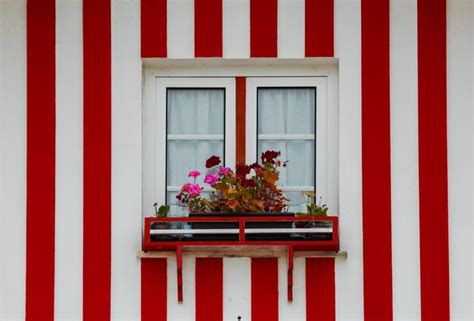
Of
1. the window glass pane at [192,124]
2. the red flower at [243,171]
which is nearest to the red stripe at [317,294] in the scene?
the red flower at [243,171]

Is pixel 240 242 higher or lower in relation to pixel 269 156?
lower

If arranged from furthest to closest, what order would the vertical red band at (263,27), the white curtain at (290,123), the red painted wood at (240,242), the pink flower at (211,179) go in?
the white curtain at (290,123) → the vertical red band at (263,27) → the pink flower at (211,179) → the red painted wood at (240,242)

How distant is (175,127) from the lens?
187 inches

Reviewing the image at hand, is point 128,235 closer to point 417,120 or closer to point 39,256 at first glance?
point 39,256

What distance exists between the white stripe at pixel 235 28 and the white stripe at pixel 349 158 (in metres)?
0.41

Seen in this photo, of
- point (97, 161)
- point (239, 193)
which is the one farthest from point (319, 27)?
point (97, 161)

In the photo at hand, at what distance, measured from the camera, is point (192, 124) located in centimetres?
476

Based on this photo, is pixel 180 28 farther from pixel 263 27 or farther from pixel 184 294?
pixel 184 294

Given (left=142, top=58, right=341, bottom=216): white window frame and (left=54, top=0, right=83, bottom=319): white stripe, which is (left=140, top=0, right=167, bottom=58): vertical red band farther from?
(left=54, top=0, right=83, bottom=319): white stripe

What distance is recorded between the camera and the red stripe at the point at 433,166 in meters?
4.54

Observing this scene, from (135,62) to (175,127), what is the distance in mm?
362

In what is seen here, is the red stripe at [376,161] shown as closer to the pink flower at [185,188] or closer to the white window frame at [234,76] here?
the white window frame at [234,76]

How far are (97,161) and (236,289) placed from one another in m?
0.85

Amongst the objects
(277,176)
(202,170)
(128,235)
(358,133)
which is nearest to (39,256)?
(128,235)
